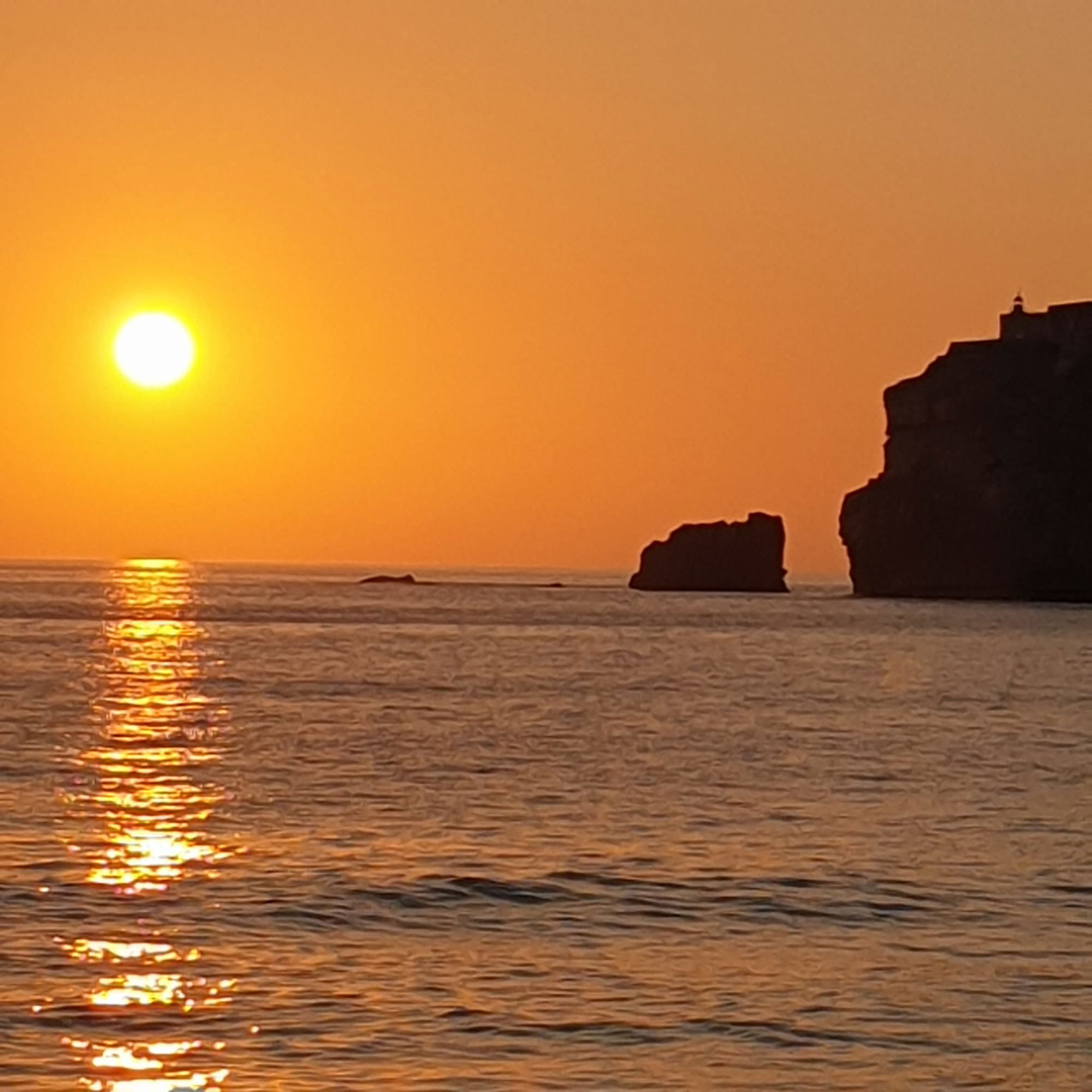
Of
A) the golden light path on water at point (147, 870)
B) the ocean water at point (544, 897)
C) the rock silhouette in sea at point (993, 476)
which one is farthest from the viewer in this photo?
the rock silhouette in sea at point (993, 476)

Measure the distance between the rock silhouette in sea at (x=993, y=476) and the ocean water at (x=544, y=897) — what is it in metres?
118

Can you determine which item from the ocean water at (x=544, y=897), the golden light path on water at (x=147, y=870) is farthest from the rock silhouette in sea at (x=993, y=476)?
the golden light path on water at (x=147, y=870)

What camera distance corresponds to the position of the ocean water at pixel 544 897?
19.1m

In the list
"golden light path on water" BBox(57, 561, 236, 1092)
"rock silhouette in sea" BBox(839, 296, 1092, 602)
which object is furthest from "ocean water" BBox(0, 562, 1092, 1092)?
"rock silhouette in sea" BBox(839, 296, 1092, 602)

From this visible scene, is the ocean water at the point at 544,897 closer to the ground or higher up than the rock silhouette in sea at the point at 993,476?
closer to the ground

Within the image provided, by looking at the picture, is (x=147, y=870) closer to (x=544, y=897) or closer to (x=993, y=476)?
(x=544, y=897)

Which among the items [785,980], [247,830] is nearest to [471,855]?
[247,830]

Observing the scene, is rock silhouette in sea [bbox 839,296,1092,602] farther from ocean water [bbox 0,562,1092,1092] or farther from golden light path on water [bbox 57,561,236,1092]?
golden light path on water [bbox 57,561,236,1092]

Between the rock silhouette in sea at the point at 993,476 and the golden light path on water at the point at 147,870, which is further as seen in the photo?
the rock silhouette in sea at the point at 993,476

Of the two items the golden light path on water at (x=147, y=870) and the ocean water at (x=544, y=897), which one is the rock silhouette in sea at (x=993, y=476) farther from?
the golden light path on water at (x=147, y=870)

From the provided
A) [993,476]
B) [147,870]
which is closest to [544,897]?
[147,870]

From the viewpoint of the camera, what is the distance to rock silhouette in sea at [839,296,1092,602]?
7096 inches

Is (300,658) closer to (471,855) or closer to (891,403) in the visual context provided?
(471,855)

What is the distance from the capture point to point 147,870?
93.6ft
